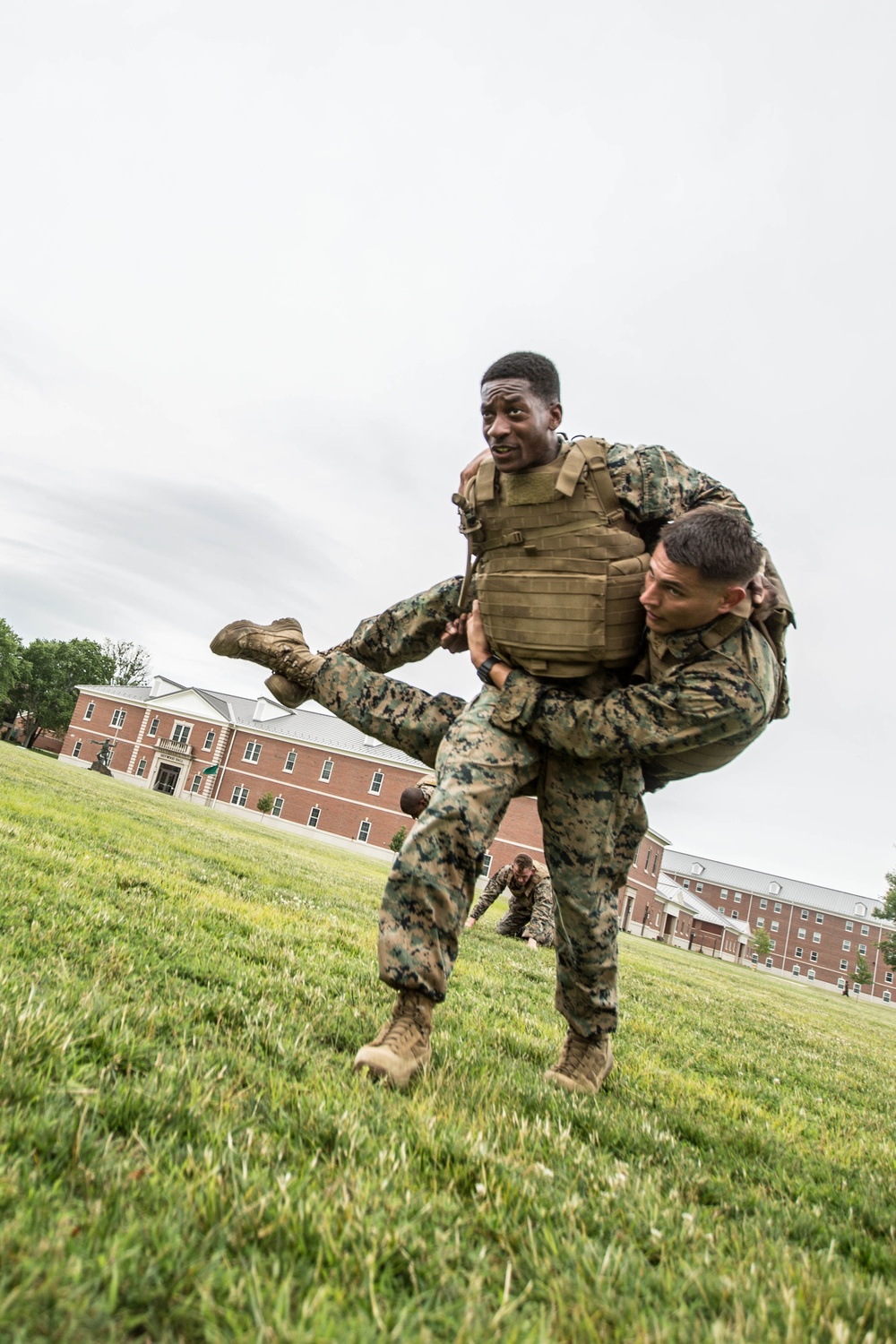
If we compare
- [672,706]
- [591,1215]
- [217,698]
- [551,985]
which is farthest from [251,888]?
[217,698]

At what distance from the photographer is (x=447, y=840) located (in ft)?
11.5

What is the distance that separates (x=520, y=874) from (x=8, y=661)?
83.2 meters

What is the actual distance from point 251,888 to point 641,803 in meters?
5.48

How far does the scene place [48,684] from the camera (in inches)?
3359

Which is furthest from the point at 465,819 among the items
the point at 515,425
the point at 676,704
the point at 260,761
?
the point at 260,761

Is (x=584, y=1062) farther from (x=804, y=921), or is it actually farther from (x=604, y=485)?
(x=804, y=921)

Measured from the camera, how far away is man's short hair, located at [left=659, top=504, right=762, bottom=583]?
3391mm

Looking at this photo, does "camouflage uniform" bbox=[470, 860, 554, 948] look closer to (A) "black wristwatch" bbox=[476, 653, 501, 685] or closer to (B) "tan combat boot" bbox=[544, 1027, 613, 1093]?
(B) "tan combat boot" bbox=[544, 1027, 613, 1093]

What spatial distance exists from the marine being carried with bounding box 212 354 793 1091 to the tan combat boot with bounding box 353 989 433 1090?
1 cm

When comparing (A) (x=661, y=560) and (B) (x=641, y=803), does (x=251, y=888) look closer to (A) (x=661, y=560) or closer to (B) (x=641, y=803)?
(B) (x=641, y=803)

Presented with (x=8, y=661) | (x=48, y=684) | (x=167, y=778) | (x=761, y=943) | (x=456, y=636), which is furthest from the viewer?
(x=761, y=943)

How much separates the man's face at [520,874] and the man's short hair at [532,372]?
9.21 metres

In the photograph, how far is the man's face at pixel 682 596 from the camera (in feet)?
11.3

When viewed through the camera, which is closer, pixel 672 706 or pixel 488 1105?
pixel 488 1105
